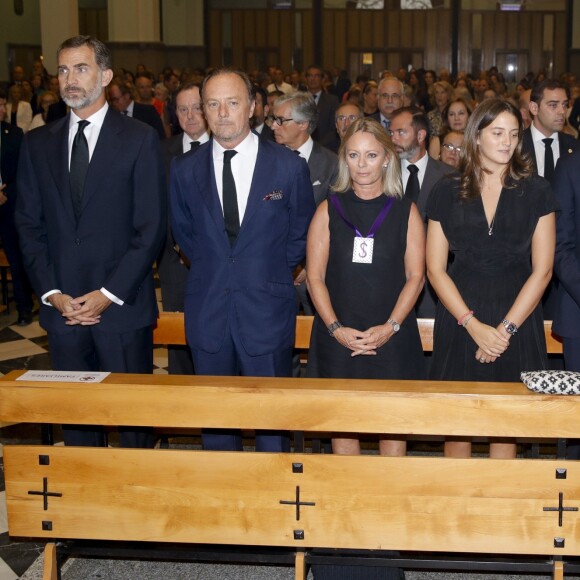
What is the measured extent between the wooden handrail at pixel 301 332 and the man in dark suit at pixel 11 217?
10.1 ft

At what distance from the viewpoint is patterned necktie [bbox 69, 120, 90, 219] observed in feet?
10.6

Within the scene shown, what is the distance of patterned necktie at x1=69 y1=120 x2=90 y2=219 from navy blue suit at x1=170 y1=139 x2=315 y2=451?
1.12ft

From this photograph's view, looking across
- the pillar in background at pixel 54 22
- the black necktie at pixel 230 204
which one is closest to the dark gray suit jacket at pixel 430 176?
the black necktie at pixel 230 204

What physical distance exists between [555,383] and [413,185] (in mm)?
2081

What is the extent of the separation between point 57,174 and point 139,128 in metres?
0.34

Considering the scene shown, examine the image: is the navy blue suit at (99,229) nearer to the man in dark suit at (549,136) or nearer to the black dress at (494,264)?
the black dress at (494,264)

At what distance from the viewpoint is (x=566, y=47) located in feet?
72.2

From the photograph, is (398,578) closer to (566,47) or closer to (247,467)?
(247,467)

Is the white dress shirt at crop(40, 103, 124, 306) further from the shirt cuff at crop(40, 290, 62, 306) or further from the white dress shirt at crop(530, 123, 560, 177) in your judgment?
the white dress shirt at crop(530, 123, 560, 177)

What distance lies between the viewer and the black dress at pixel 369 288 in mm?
3244

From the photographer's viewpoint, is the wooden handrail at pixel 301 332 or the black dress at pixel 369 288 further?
the wooden handrail at pixel 301 332

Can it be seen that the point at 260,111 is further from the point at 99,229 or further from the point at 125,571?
the point at 125,571

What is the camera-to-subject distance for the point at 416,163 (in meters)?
4.55

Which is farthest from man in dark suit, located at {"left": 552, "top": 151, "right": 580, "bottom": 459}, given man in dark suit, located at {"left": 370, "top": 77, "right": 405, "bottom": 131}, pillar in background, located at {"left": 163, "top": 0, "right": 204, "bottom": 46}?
pillar in background, located at {"left": 163, "top": 0, "right": 204, "bottom": 46}
